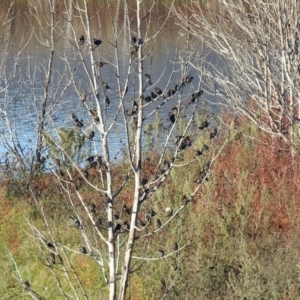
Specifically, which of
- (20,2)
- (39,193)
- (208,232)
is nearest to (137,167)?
(208,232)

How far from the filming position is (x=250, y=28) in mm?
7703

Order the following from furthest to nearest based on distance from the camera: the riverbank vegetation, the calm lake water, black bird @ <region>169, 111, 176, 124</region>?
the calm lake water < the riverbank vegetation < black bird @ <region>169, 111, 176, 124</region>

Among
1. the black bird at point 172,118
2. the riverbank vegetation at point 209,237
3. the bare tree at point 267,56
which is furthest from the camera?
the bare tree at point 267,56

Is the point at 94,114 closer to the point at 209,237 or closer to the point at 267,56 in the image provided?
the point at 209,237

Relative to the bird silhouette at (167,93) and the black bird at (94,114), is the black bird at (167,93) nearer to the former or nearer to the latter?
the bird silhouette at (167,93)

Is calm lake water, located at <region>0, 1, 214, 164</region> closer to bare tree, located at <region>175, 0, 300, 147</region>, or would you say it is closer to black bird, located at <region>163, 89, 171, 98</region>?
bare tree, located at <region>175, 0, 300, 147</region>

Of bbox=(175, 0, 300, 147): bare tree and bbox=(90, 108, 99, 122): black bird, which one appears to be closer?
bbox=(90, 108, 99, 122): black bird

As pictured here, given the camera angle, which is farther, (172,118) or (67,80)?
(67,80)

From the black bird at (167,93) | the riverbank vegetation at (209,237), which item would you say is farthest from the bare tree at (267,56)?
the black bird at (167,93)

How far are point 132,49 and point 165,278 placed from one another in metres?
2.11

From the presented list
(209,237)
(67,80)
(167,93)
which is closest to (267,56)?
(209,237)

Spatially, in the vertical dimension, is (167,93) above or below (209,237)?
above

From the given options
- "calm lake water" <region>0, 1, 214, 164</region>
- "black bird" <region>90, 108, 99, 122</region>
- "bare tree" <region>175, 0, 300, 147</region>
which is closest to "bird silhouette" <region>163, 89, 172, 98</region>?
"black bird" <region>90, 108, 99, 122</region>

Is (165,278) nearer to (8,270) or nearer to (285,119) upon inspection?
(8,270)
